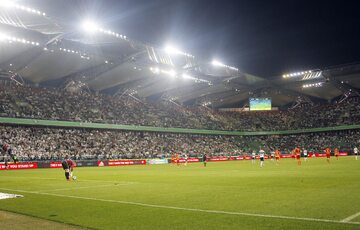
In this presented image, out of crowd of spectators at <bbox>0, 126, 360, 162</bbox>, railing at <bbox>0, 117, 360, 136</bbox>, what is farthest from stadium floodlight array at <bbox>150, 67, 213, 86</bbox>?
crowd of spectators at <bbox>0, 126, 360, 162</bbox>

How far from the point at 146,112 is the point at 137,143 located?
43.8 feet

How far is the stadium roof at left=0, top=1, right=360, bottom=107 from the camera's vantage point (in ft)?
160

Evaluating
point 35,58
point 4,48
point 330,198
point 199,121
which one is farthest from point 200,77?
point 330,198

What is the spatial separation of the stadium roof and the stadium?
263mm

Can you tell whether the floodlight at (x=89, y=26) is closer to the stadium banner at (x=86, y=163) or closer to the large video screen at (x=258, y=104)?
the stadium banner at (x=86, y=163)

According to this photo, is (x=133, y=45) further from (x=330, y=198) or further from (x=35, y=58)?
(x=330, y=198)

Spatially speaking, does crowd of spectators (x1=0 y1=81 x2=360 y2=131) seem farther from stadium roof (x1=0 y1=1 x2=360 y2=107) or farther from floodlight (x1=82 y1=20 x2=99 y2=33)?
floodlight (x1=82 y1=20 x2=99 y2=33)

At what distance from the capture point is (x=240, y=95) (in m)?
96.5

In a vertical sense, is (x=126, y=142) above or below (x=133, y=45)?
below

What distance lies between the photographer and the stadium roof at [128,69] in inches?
1919

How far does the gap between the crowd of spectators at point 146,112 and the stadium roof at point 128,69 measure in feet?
10.5

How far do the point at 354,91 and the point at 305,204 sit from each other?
86.3m

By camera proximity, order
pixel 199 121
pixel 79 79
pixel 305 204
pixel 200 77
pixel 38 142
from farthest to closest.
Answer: pixel 199 121
pixel 200 77
pixel 79 79
pixel 38 142
pixel 305 204

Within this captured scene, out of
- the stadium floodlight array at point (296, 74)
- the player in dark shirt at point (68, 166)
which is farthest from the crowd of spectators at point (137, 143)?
the player in dark shirt at point (68, 166)
